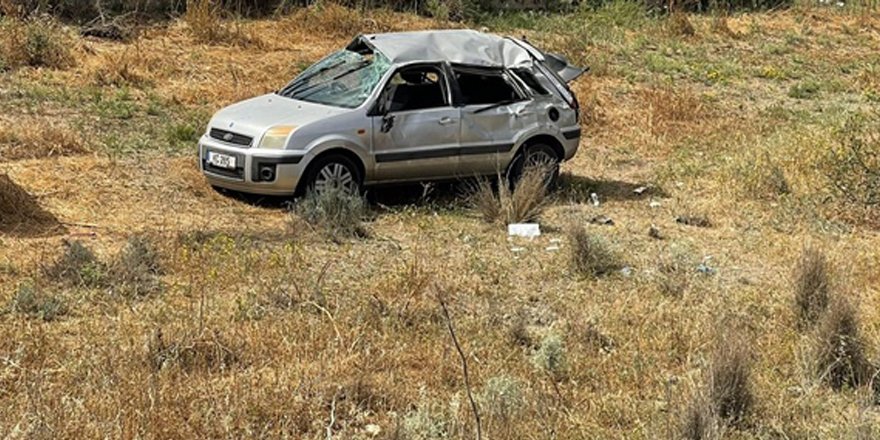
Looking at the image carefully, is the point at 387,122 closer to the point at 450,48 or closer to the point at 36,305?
the point at 450,48

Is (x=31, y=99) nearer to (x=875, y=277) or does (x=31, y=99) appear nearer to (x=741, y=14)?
(x=875, y=277)

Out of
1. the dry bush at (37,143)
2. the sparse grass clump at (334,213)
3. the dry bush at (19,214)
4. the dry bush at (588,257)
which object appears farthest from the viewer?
the dry bush at (37,143)

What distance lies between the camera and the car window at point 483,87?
10836 millimetres

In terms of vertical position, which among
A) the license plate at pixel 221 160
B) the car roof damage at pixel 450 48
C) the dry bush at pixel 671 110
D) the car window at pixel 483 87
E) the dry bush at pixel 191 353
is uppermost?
the car roof damage at pixel 450 48

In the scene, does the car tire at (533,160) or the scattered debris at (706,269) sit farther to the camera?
the car tire at (533,160)

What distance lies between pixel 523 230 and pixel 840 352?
3.92 m

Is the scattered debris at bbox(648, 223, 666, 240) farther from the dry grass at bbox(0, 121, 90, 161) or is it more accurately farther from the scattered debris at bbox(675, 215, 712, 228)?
the dry grass at bbox(0, 121, 90, 161)

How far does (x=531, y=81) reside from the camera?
1127cm

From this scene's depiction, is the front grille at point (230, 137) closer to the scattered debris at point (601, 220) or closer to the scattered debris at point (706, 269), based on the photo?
the scattered debris at point (601, 220)

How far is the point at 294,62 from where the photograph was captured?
16562 millimetres

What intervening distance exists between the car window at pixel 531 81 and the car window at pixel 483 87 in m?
0.20

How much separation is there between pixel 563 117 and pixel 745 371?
6.24 metres

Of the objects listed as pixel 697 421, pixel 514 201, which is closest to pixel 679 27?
pixel 514 201

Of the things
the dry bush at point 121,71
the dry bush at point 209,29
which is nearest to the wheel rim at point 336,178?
the dry bush at point 121,71
